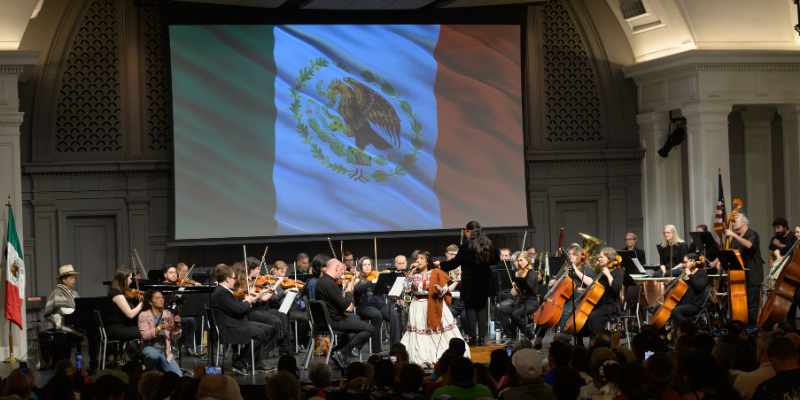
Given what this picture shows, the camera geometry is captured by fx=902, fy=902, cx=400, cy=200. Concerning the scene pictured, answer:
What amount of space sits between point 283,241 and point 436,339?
4876mm

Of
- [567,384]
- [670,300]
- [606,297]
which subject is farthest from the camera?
[670,300]

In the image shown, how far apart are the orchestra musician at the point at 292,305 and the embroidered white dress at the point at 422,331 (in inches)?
70.0

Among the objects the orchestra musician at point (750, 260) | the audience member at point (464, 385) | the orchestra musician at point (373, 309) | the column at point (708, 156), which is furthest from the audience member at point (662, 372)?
the column at point (708, 156)

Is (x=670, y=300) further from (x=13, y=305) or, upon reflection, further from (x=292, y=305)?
(x=13, y=305)

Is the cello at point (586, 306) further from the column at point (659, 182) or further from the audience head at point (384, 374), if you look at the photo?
the column at point (659, 182)

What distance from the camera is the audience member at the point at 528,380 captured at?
4730 millimetres

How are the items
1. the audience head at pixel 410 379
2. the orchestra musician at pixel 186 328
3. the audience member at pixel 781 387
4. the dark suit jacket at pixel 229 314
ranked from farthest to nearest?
the orchestra musician at pixel 186 328
the dark suit jacket at pixel 229 314
the audience head at pixel 410 379
the audience member at pixel 781 387

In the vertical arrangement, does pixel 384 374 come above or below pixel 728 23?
below

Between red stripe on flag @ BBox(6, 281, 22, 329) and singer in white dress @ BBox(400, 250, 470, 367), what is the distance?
4.93 meters

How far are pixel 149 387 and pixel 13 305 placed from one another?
655 centimetres

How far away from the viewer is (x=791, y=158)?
14328mm

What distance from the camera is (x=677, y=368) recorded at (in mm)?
4652

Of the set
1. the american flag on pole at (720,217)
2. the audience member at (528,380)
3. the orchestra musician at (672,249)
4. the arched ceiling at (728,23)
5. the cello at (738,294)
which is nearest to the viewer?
the audience member at (528,380)

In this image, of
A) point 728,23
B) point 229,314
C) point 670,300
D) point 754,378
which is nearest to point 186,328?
point 229,314
